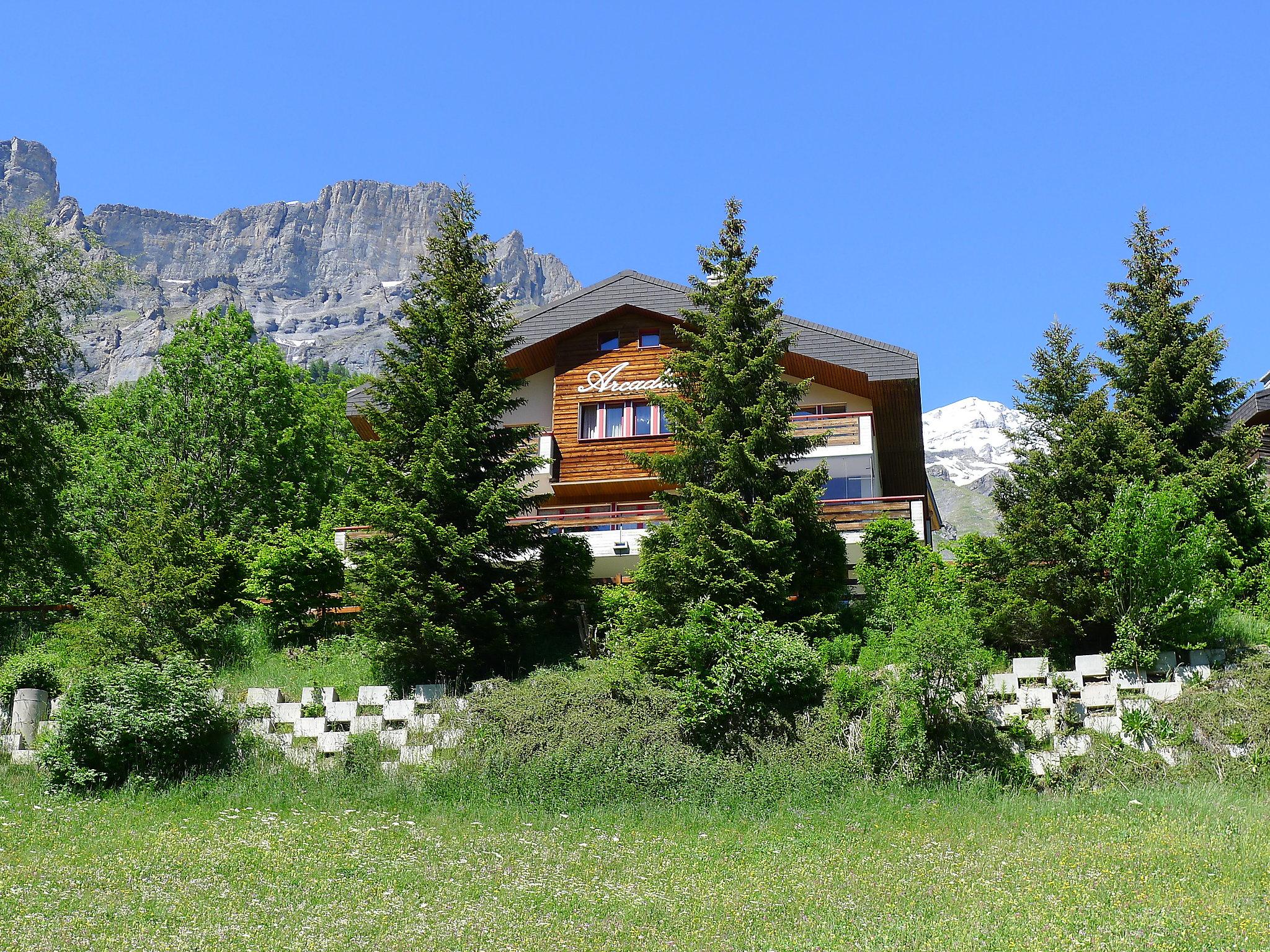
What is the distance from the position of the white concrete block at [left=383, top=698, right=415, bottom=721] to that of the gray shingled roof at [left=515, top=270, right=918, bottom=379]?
13396 millimetres

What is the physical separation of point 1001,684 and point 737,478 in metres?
6.38

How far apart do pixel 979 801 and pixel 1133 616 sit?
4.88 m

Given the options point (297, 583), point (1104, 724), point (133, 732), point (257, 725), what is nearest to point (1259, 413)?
point (1104, 724)

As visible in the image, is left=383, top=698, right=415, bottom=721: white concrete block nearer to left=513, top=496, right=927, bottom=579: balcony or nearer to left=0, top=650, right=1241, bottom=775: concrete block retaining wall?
left=0, top=650, right=1241, bottom=775: concrete block retaining wall

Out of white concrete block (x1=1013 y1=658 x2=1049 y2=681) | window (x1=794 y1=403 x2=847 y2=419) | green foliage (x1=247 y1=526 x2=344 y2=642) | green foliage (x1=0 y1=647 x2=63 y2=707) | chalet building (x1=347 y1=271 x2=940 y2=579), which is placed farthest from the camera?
window (x1=794 y1=403 x2=847 y2=419)

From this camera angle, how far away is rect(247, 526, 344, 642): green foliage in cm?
2578

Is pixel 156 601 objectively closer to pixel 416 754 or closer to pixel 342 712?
pixel 342 712

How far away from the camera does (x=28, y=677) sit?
2238cm

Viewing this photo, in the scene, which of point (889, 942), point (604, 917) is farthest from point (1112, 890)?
point (604, 917)

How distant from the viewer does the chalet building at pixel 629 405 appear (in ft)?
97.5

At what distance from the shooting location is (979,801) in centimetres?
1697

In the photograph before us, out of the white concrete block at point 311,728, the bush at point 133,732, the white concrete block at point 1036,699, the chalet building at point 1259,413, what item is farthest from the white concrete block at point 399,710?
the chalet building at point 1259,413

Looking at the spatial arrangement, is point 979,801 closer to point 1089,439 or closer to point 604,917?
point 604,917

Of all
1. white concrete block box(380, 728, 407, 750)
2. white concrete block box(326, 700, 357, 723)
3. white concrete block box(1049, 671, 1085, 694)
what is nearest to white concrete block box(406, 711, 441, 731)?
white concrete block box(380, 728, 407, 750)
